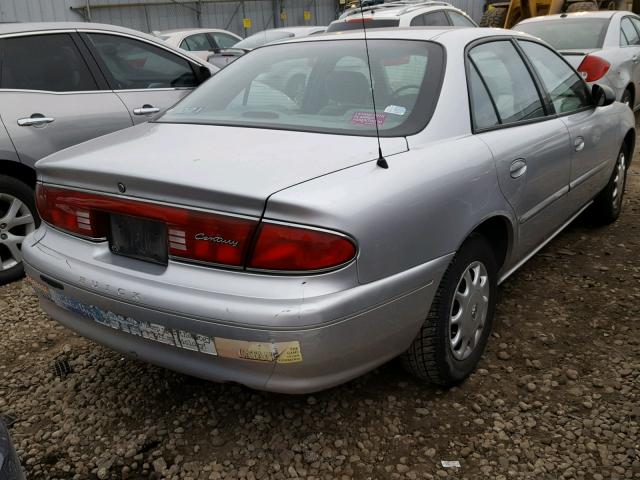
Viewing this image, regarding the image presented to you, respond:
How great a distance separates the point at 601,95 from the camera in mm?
3842

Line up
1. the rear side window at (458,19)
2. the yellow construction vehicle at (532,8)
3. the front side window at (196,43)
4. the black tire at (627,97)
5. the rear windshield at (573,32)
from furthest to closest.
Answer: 1. the front side window at (196,43)
2. the yellow construction vehicle at (532,8)
3. the rear side window at (458,19)
4. the black tire at (627,97)
5. the rear windshield at (573,32)

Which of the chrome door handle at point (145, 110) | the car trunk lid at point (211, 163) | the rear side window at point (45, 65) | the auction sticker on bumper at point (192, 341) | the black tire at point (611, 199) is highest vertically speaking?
the rear side window at point (45, 65)

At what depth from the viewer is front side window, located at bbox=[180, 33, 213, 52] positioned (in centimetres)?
1167

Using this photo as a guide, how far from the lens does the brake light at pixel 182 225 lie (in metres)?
1.98

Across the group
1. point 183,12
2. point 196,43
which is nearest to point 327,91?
point 196,43

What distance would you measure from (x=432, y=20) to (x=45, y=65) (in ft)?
18.8

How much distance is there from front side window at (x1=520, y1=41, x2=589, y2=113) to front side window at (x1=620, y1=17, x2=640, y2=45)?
14.6 feet

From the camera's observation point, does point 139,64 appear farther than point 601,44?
No

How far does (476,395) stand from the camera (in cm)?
264

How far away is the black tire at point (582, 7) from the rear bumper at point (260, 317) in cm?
1067

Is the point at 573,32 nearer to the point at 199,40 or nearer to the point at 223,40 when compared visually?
the point at 199,40

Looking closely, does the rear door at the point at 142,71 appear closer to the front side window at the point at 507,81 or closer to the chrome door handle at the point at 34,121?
the chrome door handle at the point at 34,121

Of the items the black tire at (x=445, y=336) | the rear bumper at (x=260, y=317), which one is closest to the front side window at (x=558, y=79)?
the black tire at (x=445, y=336)

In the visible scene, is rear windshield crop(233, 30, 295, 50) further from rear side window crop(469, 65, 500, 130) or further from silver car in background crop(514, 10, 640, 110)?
rear side window crop(469, 65, 500, 130)
